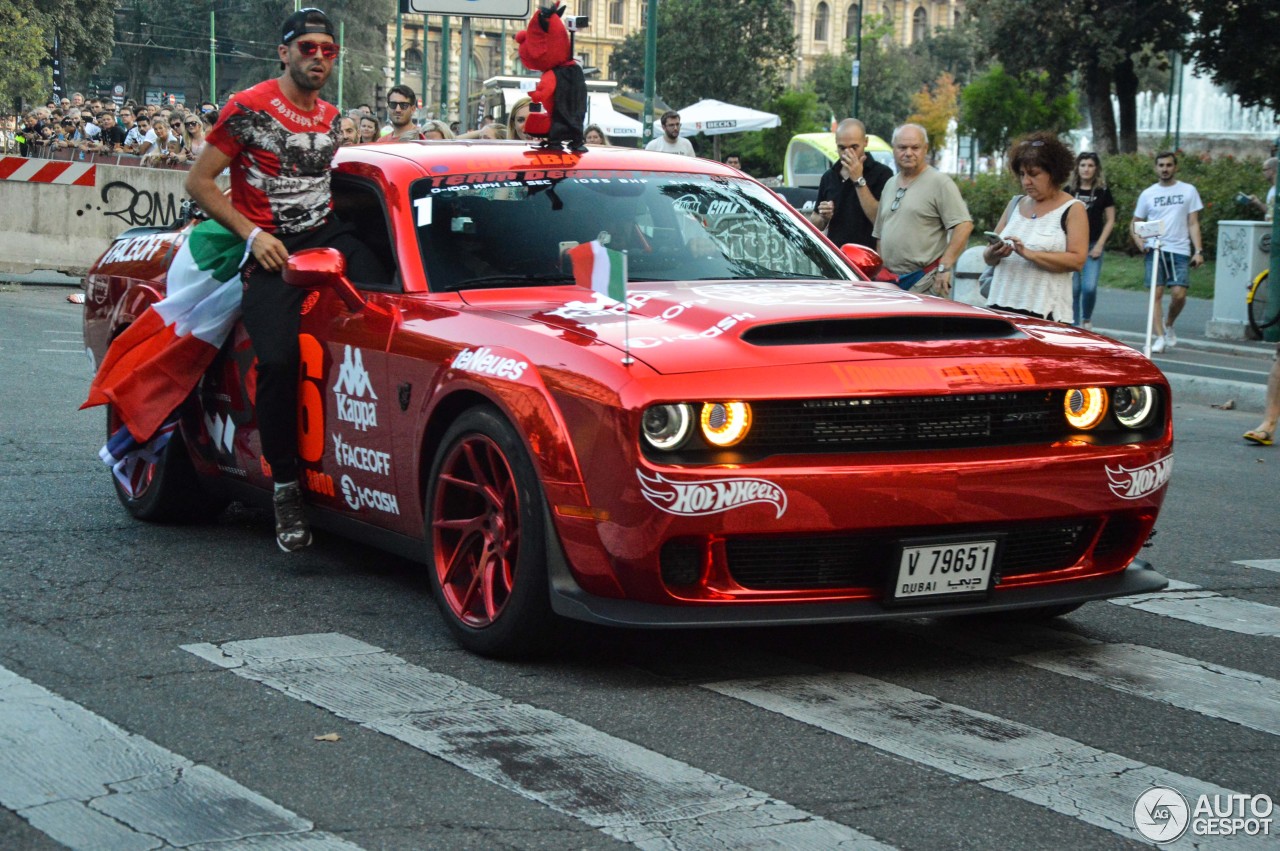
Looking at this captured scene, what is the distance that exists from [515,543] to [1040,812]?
176 centimetres

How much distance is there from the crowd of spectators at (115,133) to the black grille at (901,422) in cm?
1807

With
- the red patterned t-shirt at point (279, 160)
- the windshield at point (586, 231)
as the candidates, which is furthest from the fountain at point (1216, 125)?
the red patterned t-shirt at point (279, 160)

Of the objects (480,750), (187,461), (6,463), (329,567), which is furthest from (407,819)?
(6,463)

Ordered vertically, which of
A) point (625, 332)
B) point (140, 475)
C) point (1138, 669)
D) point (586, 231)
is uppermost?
point (586, 231)

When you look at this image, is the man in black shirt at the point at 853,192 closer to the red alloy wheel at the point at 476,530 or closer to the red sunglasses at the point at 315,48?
the red sunglasses at the point at 315,48

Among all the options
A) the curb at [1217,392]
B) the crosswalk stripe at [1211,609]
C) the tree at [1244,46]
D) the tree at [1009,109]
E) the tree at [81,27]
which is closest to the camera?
the crosswalk stripe at [1211,609]

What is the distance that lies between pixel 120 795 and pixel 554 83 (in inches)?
152

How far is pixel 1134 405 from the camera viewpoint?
5078 millimetres

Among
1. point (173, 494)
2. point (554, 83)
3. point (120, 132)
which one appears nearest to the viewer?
point (554, 83)

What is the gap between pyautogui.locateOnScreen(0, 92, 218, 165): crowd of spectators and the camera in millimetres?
23594

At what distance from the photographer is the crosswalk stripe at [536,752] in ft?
11.6

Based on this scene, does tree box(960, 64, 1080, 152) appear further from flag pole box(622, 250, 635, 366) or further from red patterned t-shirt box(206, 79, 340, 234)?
flag pole box(622, 250, 635, 366)
